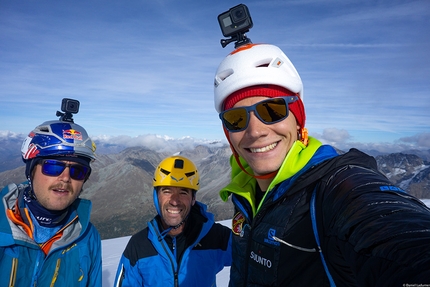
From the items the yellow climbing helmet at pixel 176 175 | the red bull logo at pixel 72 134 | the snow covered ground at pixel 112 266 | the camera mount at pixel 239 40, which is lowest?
the snow covered ground at pixel 112 266

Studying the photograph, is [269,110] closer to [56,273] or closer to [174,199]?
[174,199]

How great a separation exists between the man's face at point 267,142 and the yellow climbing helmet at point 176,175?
9.77ft

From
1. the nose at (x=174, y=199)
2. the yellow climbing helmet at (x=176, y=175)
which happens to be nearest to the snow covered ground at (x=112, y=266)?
the nose at (x=174, y=199)

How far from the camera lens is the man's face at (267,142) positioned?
2066mm

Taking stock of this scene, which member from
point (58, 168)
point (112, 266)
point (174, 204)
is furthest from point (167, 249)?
point (112, 266)

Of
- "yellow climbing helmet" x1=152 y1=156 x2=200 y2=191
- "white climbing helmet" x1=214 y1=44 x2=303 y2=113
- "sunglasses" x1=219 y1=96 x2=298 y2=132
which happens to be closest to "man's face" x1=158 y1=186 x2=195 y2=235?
"yellow climbing helmet" x1=152 y1=156 x2=200 y2=191

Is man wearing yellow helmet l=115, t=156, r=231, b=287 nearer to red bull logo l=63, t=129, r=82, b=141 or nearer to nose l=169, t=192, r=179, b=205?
nose l=169, t=192, r=179, b=205

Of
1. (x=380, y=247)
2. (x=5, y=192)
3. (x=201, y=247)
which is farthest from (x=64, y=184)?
(x=380, y=247)

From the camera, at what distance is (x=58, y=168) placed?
3.63 metres

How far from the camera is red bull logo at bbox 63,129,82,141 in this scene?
379cm

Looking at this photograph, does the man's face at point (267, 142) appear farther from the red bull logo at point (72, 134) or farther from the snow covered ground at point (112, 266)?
the snow covered ground at point (112, 266)

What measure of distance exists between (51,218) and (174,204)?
2021 mm

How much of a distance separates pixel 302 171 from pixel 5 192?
4086mm

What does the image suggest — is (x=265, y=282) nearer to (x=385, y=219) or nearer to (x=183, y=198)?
(x=385, y=219)
